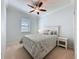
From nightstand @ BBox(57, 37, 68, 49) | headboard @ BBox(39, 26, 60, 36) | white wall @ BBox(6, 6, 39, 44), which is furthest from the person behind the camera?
white wall @ BBox(6, 6, 39, 44)

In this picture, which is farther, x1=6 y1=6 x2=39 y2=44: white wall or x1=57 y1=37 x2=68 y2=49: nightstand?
x1=6 y1=6 x2=39 y2=44: white wall

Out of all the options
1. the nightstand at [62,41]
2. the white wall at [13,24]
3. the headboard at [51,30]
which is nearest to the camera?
the nightstand at [62,41]

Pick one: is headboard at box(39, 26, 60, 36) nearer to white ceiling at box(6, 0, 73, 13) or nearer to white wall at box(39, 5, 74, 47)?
white wall at box(39, 5, 74, 47)

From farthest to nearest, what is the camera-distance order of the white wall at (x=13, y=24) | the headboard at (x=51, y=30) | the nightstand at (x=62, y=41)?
the white wall at (x=13, y=24)
the headboard at (x=51, y=30)
the nightstand at (x=62, y=41)

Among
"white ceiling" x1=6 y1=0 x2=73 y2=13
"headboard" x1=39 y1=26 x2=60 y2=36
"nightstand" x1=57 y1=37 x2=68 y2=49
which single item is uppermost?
"white ceiling" x1=6 y1=0 x2=73 y2=13

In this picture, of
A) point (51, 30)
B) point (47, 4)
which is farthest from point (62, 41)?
point (47, 4)

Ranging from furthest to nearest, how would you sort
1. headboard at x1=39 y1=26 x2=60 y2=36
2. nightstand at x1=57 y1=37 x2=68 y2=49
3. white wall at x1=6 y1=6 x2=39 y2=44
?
white wall at x1=6 y1=6 x2=39 y2=44 → headboard at x1=39 y1=26 x2=60 y2=36 → nightstand at x1=57 y1=37 x2=68 y2=49

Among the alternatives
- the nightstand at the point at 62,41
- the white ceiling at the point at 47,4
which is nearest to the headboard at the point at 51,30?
the nightstand at the point at 62,41

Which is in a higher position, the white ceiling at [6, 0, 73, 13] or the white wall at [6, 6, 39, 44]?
the white ceiling at [6, 0, 73, 13]

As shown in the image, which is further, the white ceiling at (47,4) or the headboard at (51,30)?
the headboard at (51,30)

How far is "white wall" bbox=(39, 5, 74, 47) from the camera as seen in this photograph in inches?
158

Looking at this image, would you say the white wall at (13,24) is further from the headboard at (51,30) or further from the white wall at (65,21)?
the white wall at (65,21)

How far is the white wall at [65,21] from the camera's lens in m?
4.00

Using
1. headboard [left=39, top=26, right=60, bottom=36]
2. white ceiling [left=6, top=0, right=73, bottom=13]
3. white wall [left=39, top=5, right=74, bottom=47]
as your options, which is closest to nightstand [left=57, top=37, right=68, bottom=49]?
white wall [left=39, top=5, right=74, bottom=47]
